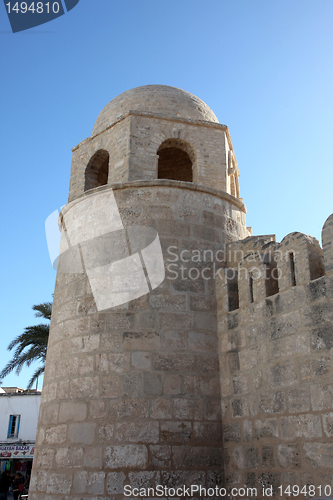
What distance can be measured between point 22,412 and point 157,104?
17.5 meters

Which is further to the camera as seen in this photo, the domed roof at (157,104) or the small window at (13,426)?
the small window at (13,426)

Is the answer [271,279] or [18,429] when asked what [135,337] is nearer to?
[271,279]

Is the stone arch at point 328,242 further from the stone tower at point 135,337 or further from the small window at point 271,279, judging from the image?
the stone tower at point 135,337

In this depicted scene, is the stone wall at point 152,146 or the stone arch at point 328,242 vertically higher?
the stone wall at point 152,146

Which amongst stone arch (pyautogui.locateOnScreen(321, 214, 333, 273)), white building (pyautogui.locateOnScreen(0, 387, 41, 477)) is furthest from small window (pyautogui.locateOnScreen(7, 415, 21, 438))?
stone arch (pyautogui.locateOnScreen(321, 214, 333, 273))

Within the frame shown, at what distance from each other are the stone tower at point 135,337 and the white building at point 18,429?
52.7 feet

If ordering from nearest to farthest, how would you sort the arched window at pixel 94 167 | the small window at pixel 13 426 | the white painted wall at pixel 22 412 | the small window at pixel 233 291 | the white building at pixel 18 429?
the small window at pixel 233 291 → the arched window at pixel 94 167 → the white building at pixel 18 429 → the white painted wall at pixel 22 412 → the small window at pixel 13 426

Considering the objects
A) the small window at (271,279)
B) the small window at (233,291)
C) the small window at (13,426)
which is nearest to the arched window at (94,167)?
the small window at (233,291)

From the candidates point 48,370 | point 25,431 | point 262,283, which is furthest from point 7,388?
point 262,283

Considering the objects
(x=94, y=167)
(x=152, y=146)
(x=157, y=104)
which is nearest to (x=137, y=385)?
(x=152, y=146)

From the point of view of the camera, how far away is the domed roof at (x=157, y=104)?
8.02 meters

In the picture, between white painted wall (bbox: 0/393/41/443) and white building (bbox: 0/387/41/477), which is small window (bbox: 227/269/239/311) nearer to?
white building (bbox: 0/387/41/477)

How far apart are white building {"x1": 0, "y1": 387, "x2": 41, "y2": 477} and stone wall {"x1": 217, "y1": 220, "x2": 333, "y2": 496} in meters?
17.0

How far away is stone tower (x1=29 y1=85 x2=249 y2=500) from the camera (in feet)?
16.8
